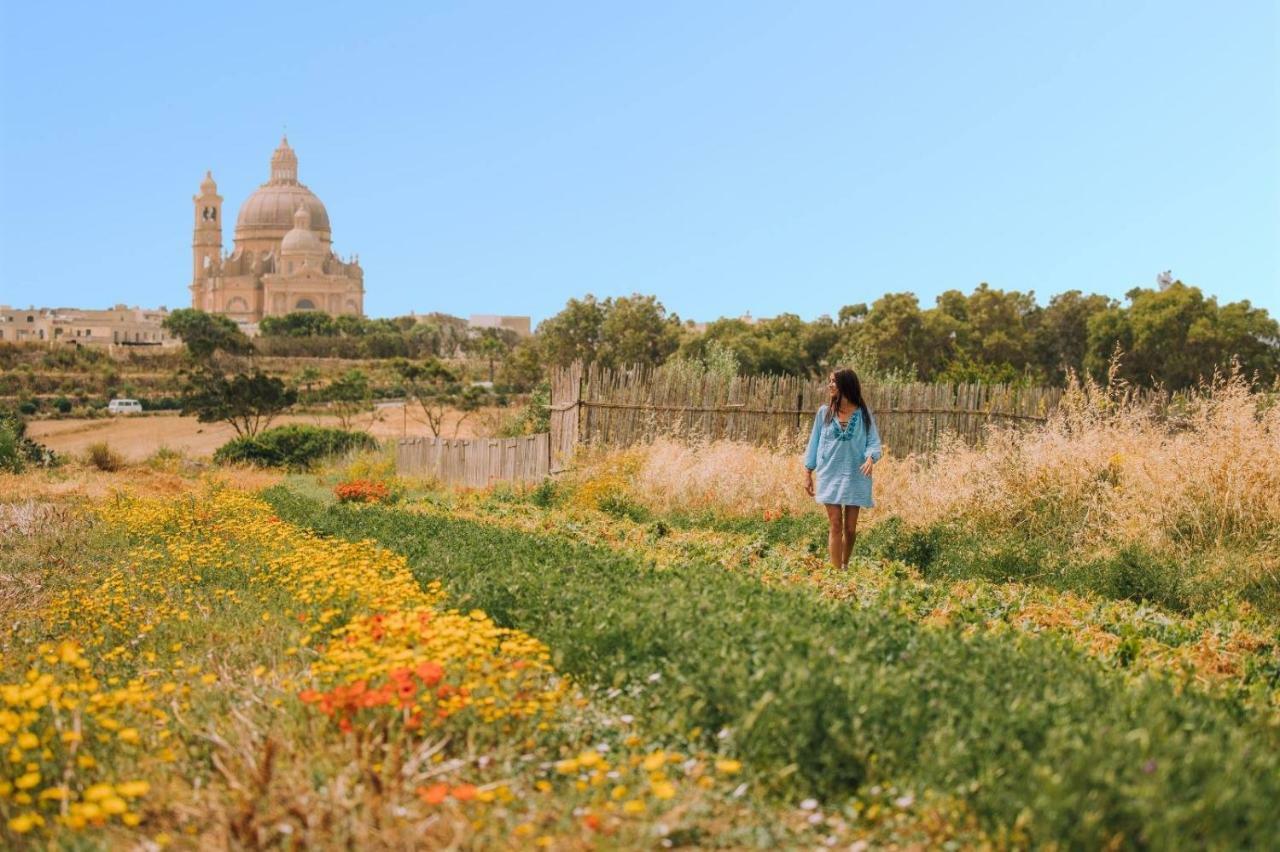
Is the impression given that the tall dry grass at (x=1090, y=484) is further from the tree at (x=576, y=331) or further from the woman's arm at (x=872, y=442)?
the tree at (x=576, y=331)

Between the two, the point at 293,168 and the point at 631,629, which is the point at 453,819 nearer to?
the point at 631,629

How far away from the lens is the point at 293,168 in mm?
148375

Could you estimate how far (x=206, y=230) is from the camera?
15388cm

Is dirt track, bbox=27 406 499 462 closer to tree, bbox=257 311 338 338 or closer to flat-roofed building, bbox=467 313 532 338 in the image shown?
tree, bbox=257 311 338 338

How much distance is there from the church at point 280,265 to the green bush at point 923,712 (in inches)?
4980

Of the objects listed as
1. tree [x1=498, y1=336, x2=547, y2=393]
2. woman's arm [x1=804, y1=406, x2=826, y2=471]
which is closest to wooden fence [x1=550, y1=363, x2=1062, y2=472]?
woman's arm [x1=804, y1=406, x2=826, y2=471]

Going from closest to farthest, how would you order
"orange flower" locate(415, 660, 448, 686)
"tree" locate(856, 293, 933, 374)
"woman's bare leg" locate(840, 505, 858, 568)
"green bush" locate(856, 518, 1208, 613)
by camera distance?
"orange flower" locate(415, 660, 448, 686)
"green bush" locate(856, 518, 1208, 613)
"woman's bare leg" locate(840, 505, 858, 568)
"tree" locate(856, 293, 933, 374)

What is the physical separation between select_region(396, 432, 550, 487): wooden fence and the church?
108724 millimetres

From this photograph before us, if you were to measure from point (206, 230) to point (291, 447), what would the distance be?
135062 mm

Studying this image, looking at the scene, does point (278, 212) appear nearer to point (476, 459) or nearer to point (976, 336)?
point (976, 336)

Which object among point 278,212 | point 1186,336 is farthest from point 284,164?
point 1186,336

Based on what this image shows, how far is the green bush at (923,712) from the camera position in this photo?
10.3ft

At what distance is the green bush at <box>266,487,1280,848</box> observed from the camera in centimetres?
313

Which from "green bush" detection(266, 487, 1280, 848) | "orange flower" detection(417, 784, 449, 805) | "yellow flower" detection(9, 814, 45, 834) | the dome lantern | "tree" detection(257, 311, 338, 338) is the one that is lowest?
"yellow flower" detection(9, 814, 45, 834)
